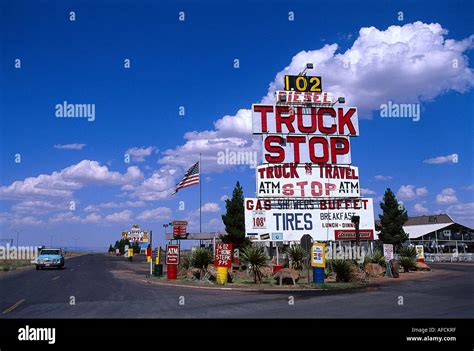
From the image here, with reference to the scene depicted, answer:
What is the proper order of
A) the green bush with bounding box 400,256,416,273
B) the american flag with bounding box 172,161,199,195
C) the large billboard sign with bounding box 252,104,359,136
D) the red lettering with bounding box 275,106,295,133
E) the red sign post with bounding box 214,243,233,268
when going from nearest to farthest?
1. the red sign post with bounding box 214,243,233,268
2. the green bush with bounding box 400,256,416,273
3. the large billboard sign with bounding box 252,104,359,136
4. the red lettering with bounding box 275,106,295,133
5. the american flag with bounding box 172,161,199,195

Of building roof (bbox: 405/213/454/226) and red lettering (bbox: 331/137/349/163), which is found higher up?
red lettering (bbox: 331/137/349/163)

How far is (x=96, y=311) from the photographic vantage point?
13.5 metres

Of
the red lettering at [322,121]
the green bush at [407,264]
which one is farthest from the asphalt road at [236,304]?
the red lettering at [322,121]

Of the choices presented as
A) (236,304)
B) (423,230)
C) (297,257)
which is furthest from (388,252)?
(423,230)

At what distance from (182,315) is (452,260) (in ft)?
161

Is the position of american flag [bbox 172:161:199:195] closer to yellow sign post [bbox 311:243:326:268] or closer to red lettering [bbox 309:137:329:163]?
red lettering [bbox 309:137:329:163]

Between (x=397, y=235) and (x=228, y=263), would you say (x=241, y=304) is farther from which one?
(x=397, y=235)

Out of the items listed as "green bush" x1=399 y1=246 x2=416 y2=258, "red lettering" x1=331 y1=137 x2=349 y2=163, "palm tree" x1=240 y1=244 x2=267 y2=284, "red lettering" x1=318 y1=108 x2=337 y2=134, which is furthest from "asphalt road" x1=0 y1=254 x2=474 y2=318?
"red lettering" x1=318 y1=108 x2=337 y2=134

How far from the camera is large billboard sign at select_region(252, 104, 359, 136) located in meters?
36.6

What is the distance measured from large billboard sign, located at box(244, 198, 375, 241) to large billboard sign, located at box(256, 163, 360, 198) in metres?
0.99

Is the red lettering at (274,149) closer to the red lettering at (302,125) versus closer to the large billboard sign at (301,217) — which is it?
the red lettering at (302,125)

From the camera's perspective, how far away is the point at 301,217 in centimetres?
3719

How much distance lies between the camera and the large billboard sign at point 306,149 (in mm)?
36781

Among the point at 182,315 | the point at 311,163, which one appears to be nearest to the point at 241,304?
the point at 182,315
